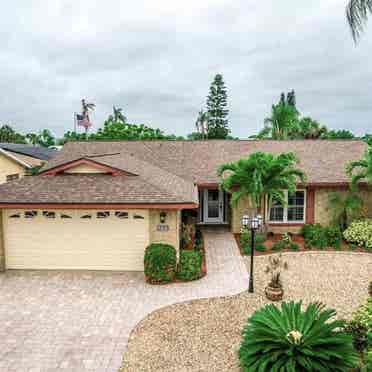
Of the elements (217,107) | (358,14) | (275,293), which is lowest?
(275,293)

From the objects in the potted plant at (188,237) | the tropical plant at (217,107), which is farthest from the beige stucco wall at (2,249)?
the tropical plant at (217,107)

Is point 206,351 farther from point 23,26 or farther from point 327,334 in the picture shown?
point 23,26

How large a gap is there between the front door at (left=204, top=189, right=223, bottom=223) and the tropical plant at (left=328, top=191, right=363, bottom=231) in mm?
5316

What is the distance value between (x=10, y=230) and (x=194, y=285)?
636 centimetres

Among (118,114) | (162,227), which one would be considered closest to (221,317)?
(162,227)

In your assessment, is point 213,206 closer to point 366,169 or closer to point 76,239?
point 366,169

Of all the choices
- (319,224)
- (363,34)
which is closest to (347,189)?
(319,224)

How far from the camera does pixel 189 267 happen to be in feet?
32.2

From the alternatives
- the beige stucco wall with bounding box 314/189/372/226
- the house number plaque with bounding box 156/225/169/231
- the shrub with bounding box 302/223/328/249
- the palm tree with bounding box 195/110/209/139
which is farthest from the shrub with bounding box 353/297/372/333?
the palm tree with bounding box 195/110/209/139

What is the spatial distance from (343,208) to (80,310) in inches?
454

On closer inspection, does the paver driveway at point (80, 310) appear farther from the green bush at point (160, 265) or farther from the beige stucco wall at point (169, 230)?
the beige stucco wall at point (169, 230)

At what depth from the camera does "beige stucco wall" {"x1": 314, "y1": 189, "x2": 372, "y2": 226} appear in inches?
573

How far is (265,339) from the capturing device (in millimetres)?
5285

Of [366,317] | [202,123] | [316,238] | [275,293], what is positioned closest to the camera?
[366,317]
